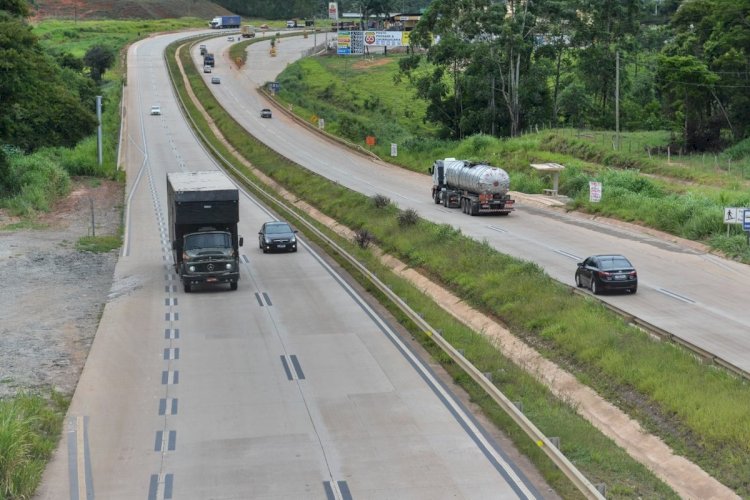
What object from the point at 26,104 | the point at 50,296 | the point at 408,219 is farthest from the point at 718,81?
the point at 50,296

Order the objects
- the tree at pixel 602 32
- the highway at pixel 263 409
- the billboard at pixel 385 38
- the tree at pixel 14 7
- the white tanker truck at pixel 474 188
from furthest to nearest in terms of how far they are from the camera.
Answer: the billboard at pixel 385 38 < the tree at pixel 602 32 < the tree at pixel 14 7 < the white tanker truck at pixel 474 188 < the highway at pixel 263 409

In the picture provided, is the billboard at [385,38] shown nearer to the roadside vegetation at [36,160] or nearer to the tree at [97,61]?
the tree at [97,61]

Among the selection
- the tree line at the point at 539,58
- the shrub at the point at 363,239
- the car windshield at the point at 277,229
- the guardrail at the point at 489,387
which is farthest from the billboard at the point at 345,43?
the car windshield at the point at 277,229

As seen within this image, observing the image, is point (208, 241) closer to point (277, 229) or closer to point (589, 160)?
point (277, 229)

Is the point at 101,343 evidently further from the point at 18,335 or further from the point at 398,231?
the point at 398,231

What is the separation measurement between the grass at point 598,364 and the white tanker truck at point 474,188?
10.4 meters

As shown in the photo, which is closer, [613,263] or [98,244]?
[613,263]

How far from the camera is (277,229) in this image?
46219 mm

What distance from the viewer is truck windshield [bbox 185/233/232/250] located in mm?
36906

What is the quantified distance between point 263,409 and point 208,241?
16.6 meters

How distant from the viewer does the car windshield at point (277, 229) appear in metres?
46.1

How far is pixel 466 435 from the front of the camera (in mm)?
19375

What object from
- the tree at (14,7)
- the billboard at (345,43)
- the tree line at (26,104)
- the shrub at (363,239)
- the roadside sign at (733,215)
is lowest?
the shrub at (363,239)

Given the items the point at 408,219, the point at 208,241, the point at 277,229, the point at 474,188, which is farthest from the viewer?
the point at 474,188
